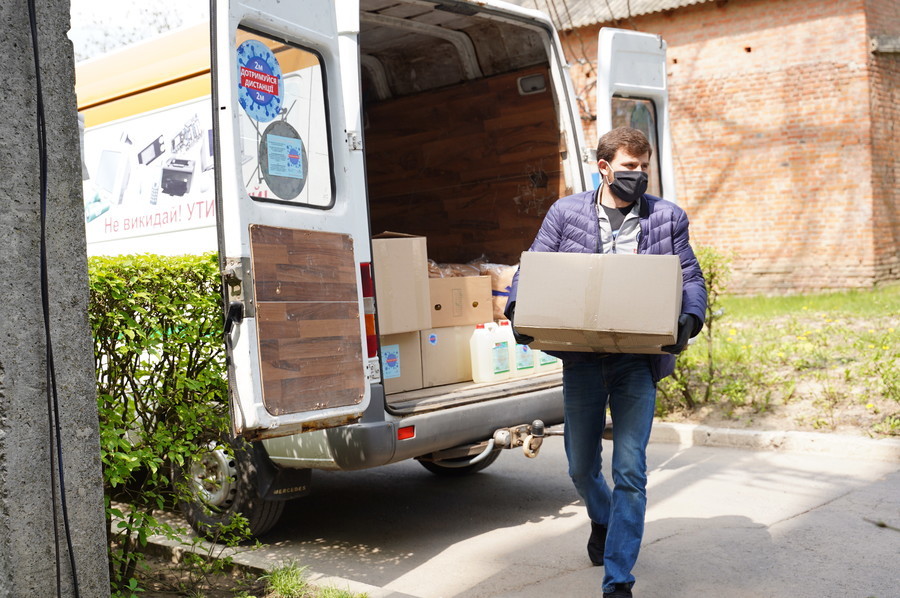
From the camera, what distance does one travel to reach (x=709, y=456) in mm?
6723

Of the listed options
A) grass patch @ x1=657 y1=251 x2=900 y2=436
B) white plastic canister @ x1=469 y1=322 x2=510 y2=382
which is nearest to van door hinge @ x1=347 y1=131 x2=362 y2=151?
white plastic canister @ x1=469 y1=322 x2=510 y2=382

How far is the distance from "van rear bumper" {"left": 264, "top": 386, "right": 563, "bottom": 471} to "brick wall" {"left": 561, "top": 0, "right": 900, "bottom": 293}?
963 cm

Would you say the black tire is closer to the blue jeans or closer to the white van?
the white van

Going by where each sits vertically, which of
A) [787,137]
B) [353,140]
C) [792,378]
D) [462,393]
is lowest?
[792,378]

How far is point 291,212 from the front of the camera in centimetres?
424

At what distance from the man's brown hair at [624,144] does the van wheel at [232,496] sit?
7.96 feet

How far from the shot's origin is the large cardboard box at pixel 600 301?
3.65 metres

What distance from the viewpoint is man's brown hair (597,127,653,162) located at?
400 cm

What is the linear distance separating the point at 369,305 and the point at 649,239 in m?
1.43

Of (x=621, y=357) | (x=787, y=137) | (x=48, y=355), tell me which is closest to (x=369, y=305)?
(x=621, y=357)

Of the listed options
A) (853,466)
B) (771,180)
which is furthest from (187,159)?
(771,180)

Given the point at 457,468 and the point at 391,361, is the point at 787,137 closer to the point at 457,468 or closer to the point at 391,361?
the point at 457,468

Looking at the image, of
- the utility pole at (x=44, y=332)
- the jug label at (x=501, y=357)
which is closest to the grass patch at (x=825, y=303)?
the jug label at (x=501, y=357)

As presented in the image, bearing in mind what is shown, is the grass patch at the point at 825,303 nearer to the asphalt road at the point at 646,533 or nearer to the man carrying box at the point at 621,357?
the asphalt road at the point at 646,533
